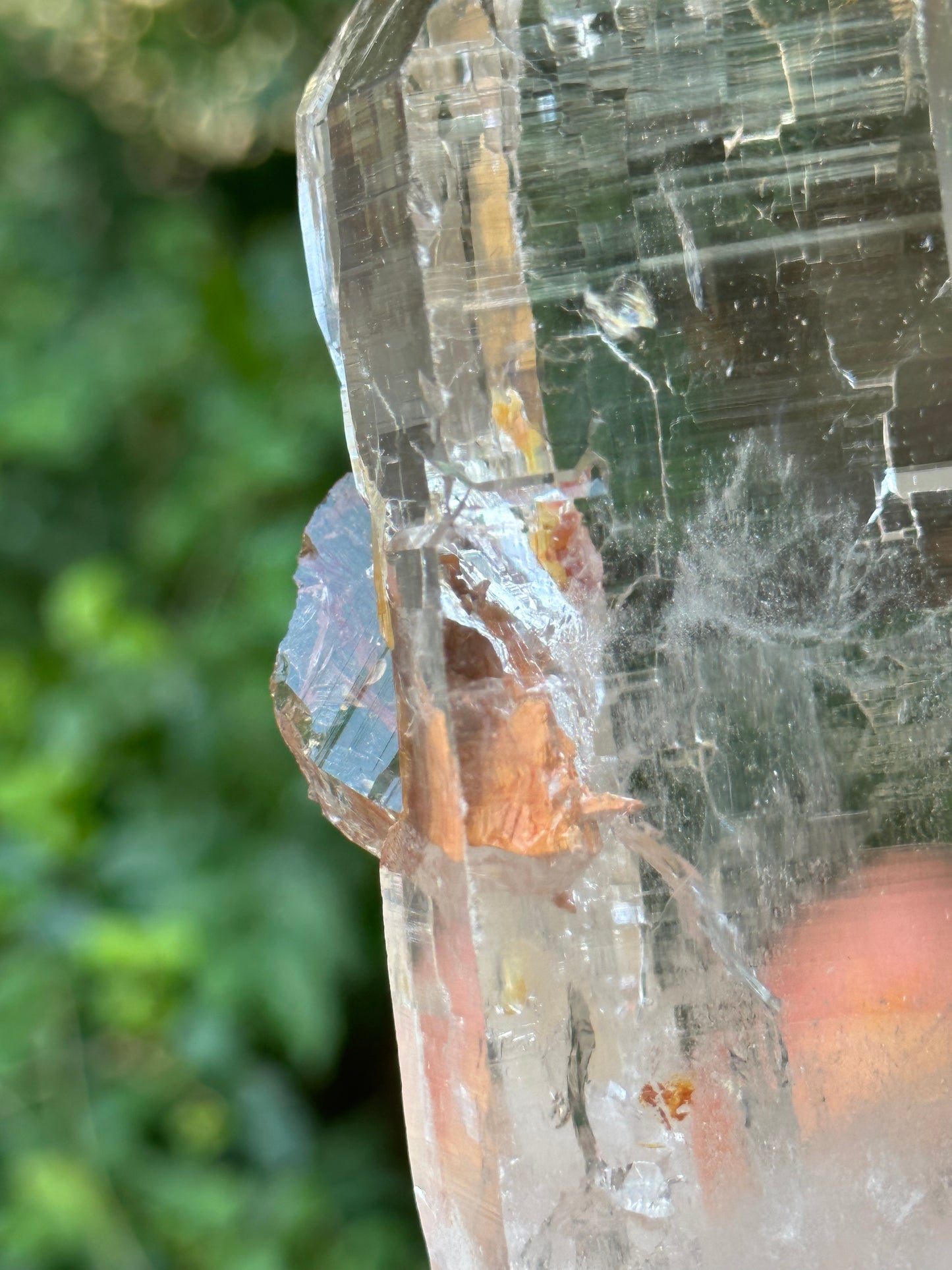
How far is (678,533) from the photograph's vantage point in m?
0.49

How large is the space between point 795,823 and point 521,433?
176 millimetres

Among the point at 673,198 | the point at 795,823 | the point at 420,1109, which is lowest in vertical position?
the point at 420,1109

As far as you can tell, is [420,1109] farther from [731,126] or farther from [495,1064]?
[731,126]

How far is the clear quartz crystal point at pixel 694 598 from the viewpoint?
48 centimetres

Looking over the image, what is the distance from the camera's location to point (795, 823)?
491mm

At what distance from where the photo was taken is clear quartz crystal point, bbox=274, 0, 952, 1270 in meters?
0.48

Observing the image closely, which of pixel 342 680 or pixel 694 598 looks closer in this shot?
pixel 694 598

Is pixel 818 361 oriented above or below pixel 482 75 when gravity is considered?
below

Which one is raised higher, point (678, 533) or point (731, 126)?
point (731, 126)

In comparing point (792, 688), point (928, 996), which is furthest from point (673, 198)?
point (928, 996)

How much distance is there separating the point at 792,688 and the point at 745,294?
145 millimetres

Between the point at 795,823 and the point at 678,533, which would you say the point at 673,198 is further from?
the point at 795,823

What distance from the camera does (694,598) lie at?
0.49m

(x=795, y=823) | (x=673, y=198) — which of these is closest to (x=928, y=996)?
(x=795, y=823)
